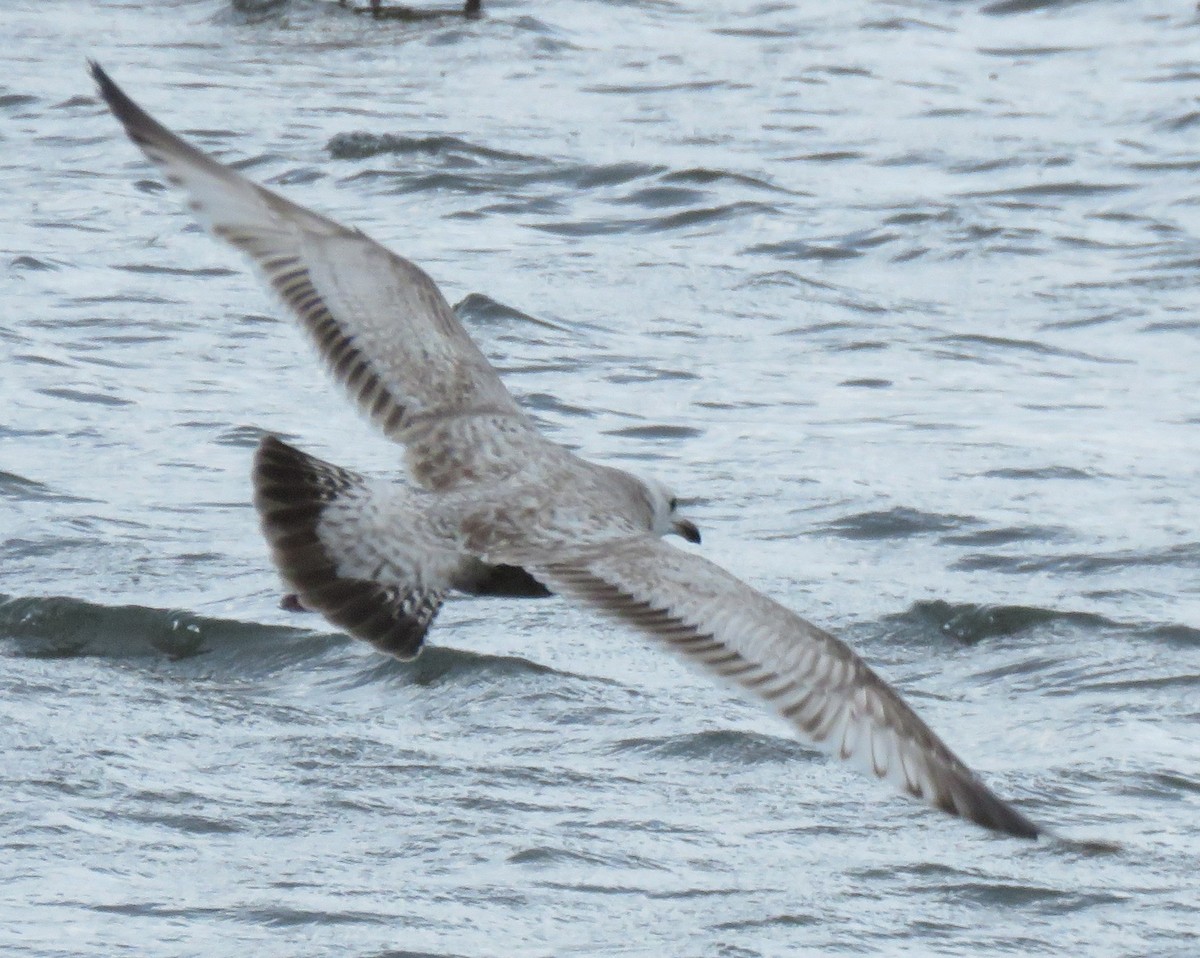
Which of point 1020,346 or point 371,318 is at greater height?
point 371,318

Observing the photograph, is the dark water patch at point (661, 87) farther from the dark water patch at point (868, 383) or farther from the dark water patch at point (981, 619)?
the dark water patch at point (981, 619)

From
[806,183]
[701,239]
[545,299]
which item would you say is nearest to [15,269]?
[545,299]

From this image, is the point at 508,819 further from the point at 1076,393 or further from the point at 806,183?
the point at 806,183

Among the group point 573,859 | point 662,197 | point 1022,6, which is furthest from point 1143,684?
point 1022,6

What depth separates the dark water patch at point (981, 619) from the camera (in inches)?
274

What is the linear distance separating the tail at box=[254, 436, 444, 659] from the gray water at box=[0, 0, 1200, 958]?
22.3 inches

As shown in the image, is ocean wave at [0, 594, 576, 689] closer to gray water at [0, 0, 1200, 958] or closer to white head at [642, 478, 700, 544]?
gray water at [0, 0, 1200, 958]

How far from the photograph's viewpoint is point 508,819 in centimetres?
552

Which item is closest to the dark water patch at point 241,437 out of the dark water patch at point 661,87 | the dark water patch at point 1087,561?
the dark water patch at point 1087,561

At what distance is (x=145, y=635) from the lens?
6.58 m

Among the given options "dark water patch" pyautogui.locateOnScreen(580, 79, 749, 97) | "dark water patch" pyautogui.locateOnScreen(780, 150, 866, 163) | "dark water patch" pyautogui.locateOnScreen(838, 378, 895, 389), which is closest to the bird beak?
"dark water patch" pyautogui.locateOnScreen(838, 378, 895, 389)

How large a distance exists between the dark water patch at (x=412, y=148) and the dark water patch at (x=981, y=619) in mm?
5834

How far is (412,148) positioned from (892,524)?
530 centimetres

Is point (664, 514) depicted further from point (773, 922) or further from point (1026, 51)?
point (1026, 51)
